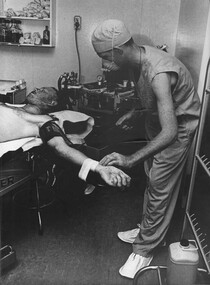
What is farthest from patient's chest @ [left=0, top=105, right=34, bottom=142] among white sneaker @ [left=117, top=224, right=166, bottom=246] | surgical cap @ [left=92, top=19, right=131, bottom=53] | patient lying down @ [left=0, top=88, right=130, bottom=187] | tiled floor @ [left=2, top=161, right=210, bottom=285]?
white sneaker @ [left=117, top=224, right=166, bottom=246]

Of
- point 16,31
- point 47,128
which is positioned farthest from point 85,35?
point 47,128

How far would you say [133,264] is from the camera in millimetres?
1615

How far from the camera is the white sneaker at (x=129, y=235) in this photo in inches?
66.6

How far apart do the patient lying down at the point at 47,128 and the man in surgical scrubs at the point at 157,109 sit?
143mm

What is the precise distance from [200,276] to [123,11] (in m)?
1.28

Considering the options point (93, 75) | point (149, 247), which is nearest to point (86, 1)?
point (93, 75)

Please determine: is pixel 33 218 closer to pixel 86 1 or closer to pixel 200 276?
pixel 200 276

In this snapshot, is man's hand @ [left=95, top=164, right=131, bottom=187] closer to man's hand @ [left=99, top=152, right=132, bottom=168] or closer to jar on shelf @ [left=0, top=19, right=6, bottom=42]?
man's hand @ [left=99, top=152, right=132, bottom=168]

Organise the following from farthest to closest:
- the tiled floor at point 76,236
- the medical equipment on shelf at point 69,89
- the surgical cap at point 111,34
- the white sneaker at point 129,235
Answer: the white sneaker at point 129,235
the tiled floor at point 76,236
the medical equipment on shelf at point 69,89
the surgical cap at point 111,34

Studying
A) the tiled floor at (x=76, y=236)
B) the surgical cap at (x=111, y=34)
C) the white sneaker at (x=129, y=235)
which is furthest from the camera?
the white sneaker at (x=129, y=235)

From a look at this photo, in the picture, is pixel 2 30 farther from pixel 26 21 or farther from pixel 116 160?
pixel 116 160

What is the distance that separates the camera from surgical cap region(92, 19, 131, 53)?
1304 millimetres

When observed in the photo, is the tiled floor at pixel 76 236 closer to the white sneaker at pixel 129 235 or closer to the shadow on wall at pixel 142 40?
the white sneaker at pixel 129 235

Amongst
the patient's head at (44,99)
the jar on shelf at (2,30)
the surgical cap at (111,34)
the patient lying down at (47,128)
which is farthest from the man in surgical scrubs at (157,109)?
the jar on shelf at (2,30)
